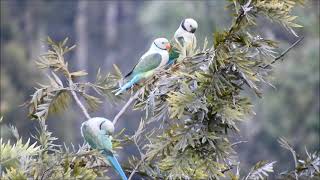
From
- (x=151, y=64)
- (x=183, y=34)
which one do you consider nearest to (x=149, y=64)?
(x=151, y=64)

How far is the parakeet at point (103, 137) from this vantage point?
1646 millimetres

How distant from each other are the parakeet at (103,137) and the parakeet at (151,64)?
0.64 ft

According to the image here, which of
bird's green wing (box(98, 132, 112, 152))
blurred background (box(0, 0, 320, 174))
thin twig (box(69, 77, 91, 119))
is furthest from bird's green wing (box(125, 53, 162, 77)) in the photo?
blurred background (box(0, 0, 320, 174))

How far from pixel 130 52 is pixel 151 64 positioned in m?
12.5

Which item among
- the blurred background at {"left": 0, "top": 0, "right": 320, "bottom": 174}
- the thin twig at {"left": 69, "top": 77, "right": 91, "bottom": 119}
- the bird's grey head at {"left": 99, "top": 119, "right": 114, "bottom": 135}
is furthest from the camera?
the blurred background at {"left": 0, "top": 0, "right": 320, "bottom": 174}

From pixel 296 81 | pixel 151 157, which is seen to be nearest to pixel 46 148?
pixel 151 157

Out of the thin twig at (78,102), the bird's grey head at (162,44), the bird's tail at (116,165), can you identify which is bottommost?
the bird's tail at (116,165)

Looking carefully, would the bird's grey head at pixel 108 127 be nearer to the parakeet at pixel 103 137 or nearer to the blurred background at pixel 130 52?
the parakeet at pixel 103 137

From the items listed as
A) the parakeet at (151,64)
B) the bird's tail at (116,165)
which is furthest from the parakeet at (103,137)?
the parakeet at (151,64)

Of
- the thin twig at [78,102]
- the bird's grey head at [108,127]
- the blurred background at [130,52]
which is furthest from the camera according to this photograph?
the blurred background at [130,52]

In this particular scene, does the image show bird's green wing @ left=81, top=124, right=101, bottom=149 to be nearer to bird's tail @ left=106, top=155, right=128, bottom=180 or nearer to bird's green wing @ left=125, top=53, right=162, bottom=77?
bird's tail @ left=106, top=155, right=128, bottom=180

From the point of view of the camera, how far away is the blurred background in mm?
10078

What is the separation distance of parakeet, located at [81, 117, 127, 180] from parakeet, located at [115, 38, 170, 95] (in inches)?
7.6

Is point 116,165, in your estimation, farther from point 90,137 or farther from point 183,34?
point 183,34
